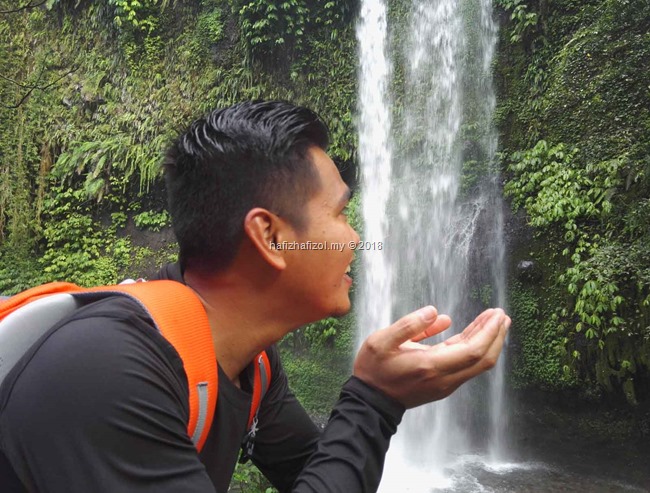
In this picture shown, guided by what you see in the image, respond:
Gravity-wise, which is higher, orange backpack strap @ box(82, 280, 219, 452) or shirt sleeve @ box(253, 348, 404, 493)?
orange backpack strap @ box(82, 280, 219, 452)

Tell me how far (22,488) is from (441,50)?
8.79 meters

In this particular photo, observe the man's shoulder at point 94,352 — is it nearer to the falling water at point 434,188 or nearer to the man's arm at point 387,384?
the man's arm at point 387,384

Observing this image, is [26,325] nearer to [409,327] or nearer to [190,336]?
[190,336]

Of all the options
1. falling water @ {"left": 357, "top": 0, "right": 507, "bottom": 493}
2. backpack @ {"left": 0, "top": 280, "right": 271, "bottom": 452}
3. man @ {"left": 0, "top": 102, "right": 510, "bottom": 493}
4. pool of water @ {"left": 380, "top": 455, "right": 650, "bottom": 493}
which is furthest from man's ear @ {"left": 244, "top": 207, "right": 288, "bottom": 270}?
falling water @ {"left": 357, "top": 0, "right": 507, "bottom": 493}

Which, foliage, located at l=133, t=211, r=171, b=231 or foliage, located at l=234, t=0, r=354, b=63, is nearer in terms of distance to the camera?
foliage, located at l=234, t=0, r=354, b=63

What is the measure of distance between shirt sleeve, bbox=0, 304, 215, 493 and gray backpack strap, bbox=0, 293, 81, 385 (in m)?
0.06

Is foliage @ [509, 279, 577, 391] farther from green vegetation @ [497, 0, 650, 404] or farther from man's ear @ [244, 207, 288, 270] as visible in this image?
man's ear @ [244, 207, 288, 270]

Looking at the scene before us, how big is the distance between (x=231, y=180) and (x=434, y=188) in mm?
7441

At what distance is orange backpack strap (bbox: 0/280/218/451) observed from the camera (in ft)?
2.96

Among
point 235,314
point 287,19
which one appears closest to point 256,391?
point 235,314

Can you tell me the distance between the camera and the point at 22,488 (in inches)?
31.4

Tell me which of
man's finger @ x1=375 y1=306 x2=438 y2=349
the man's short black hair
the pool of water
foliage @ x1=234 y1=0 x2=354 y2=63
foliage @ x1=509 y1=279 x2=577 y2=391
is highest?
foliage @ x1=234 y1=0 x2=354 y2=63

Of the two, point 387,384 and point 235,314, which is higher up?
point 235,314

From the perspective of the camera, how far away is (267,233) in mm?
1073
